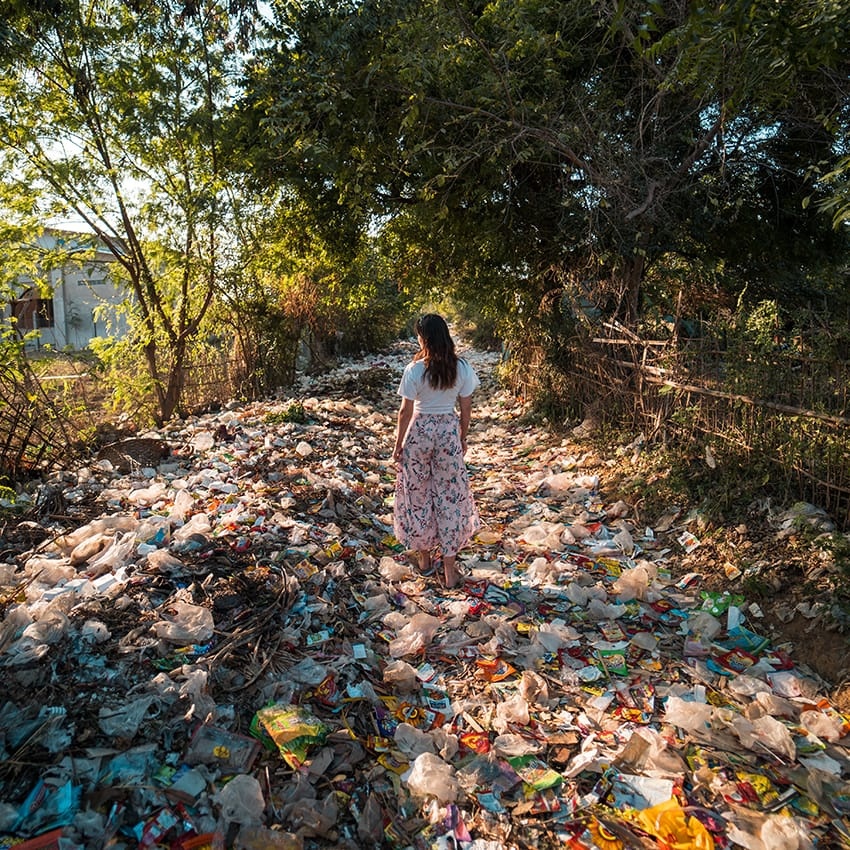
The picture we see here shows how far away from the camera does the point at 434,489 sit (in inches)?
151

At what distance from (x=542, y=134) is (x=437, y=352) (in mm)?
2540

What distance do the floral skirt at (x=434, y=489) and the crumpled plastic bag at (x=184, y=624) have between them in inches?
54.5

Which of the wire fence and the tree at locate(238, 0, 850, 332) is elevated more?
the tree at locate(238, 0, 850, 332)

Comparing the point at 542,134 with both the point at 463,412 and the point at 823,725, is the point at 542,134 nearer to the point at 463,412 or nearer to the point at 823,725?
the point at 463,412

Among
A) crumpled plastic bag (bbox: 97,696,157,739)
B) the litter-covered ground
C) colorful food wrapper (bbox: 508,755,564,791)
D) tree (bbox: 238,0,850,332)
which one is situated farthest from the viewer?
tree (bbox: 238,0,850,332)

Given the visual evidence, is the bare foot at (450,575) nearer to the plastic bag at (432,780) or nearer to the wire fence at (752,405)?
the plastic bag at (432,780)

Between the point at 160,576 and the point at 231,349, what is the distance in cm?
717

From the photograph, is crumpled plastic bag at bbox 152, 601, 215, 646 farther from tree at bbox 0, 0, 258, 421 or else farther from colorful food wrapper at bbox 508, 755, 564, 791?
tree at bbox 0, 0, 258, 421

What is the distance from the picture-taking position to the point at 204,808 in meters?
1.95

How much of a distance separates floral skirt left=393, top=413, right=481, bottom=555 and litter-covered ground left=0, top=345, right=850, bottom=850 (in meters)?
0.29

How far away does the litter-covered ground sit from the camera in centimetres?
201

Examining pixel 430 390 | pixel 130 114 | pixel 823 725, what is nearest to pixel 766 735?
pixel 823 725

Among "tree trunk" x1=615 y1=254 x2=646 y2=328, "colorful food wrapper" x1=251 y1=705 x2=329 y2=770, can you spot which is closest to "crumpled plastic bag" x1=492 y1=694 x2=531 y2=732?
"colorful food wrapper" x1=251 y1=705 x2=329 y2=770

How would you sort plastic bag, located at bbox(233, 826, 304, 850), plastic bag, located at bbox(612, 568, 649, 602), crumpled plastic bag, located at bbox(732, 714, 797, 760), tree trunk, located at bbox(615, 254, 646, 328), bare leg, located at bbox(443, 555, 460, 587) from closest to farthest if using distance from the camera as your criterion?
plastic bag, located at bbox(233, 826, 304, 850), crumpled plastic bag, located at bbox(732, 714, 797, 760), plastic bag, located at bbox(612, 568, 649, 602), bare leg, located at bbox(443, 555, 460, 587), tree trunk, located at bbox(615, 254, 646, 328)
